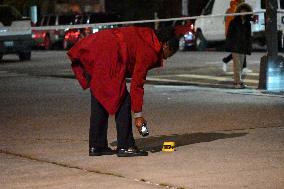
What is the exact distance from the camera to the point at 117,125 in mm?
10344

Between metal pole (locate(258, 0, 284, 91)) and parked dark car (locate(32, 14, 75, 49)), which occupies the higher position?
metal pole (locate(258, 0, 284, 91))

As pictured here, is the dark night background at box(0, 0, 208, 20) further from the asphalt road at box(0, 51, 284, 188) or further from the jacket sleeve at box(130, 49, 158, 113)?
the jacket sleeve at box(130, 49, 158, 113)

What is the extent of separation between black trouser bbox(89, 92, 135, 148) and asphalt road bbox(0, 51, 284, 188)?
0.27 metres

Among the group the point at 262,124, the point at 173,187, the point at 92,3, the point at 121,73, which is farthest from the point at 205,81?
the point at 92,3

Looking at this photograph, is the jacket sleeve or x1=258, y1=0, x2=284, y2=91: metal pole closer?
the jacket sleeve

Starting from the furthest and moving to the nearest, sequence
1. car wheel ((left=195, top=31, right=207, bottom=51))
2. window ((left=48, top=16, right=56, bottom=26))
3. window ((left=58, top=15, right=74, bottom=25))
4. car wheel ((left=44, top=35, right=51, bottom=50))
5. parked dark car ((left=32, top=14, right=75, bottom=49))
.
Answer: window ((left=48, top=16, right=56, bottom=26)) → window ((left=58, top=15, right=74, bottom=25)) → car wheel ((left=44, top=35, right=51, bottom=50)) → parked dark car ((left=32, top=14, right=75, bottom=49)) → car wheel ((left=195, top=31, right=207, bottom=51))

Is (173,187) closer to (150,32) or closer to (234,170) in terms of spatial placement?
(234,170)

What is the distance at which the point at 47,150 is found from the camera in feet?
35.7

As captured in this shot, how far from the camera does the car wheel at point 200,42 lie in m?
37.8

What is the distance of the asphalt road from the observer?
29.3ft

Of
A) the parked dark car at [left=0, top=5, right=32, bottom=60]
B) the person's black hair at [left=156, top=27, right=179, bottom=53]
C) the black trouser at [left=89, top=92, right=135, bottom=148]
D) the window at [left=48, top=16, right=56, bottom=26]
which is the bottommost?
the window at [left=48, top=16, right=56, bottom=26]

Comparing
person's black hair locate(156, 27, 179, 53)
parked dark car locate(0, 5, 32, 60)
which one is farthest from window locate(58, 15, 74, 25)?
person's black hair locate(156, 27, 179, 53)

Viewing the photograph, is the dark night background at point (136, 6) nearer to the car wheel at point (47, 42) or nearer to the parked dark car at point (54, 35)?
the parked dark car at point (54, 35)

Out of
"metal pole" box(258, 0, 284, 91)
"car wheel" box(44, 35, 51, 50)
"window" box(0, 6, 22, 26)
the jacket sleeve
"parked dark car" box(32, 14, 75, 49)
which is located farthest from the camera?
"car wheel" box(44, 35, 51, 50)
